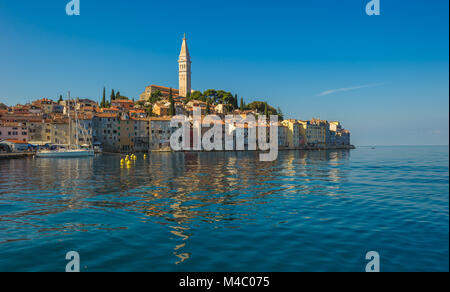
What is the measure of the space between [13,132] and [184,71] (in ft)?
342

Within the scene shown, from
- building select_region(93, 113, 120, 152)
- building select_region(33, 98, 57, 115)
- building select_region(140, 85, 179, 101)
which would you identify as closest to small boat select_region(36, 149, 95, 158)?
building select_region(93, 113, 120, 152)

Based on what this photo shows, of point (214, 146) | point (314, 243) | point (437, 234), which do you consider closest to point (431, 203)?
point (437, 234)

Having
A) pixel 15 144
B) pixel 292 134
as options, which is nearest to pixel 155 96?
pixel 292 134

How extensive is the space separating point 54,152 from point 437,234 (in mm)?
70215

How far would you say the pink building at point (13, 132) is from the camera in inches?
3002

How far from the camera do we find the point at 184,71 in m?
170

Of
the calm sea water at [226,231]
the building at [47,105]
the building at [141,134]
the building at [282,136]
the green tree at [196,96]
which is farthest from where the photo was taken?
the green tree at [196,96]

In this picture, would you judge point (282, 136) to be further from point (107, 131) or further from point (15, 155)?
point (15, 155)

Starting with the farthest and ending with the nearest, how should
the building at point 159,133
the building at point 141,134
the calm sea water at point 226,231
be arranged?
the building at point 159,133, the building at point 141,134, the calm sea water at point 226,231

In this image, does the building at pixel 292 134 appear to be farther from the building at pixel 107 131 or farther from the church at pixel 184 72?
the building at pixel 107 131

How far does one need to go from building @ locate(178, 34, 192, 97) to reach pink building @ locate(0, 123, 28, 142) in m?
97.4

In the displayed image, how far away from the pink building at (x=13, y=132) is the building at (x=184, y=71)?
97400mm

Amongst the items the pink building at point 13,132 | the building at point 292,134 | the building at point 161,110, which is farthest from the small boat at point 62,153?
the building at point 292,134

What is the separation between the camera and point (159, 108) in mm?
116312
